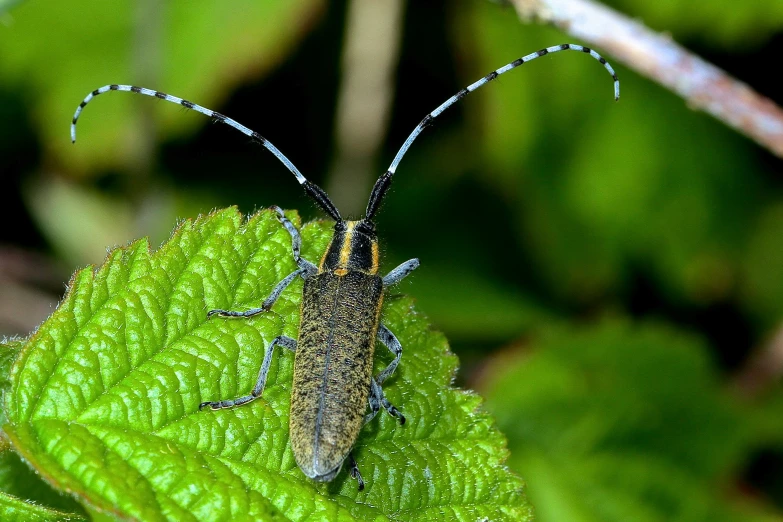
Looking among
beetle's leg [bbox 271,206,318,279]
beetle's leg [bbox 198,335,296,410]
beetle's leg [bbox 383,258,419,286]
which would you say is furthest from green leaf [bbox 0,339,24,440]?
beetle's leg [bbox 383,258,419,286]

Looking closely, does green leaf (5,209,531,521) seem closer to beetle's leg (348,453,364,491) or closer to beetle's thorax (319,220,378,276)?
beetle's leg (348,453,364,491)

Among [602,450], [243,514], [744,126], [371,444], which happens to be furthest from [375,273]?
[602,450]

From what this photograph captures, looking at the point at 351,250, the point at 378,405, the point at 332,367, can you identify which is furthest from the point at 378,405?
the point at 351,250

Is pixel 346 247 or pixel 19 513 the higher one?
pixel 346 247

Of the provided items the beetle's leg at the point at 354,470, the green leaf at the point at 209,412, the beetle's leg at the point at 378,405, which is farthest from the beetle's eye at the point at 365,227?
the beetle's leg at the point at 354,470

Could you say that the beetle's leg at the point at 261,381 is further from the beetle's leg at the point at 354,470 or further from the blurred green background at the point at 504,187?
the blurred green background at the point at 504,187

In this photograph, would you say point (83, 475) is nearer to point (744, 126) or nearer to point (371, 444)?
point (371, 444)

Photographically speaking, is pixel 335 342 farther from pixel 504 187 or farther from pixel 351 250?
pixel 504 187
